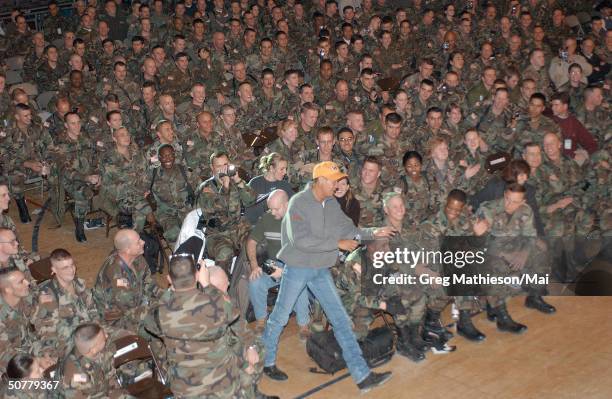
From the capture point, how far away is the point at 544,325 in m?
7.87

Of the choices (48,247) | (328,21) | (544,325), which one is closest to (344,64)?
(328,21)

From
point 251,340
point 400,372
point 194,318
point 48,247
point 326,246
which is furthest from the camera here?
point 48,247

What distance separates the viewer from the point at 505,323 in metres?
7.75

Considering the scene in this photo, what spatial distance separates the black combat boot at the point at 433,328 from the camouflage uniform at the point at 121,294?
2.73 meters

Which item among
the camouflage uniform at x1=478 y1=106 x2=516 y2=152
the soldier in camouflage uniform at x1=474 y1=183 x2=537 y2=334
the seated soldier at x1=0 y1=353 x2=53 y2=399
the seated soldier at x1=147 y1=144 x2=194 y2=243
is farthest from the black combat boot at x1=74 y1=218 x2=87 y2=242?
the camouflage uniform at x1=478 y1=106 x2=516 y2=152

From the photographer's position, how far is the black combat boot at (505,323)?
7.69m

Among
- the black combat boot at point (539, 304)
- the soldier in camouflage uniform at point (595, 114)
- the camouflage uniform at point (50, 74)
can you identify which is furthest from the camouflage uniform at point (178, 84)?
the black combat boot at point (539, 304)

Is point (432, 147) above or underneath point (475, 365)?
above

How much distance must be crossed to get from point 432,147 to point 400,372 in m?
3.15

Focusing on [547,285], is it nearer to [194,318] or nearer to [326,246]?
[326,246]

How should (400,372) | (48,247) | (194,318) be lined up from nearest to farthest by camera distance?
1. (194,318)
2. (400,372)
3. (48,247)

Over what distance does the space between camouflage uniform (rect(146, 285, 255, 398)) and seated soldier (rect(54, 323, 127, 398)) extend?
0.46m

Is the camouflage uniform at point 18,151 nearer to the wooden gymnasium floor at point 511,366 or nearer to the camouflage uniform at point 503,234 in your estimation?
the wooden gymnasium floor at point 511,366

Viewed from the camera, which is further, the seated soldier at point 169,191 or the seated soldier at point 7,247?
the seated soldier at point 169,191
